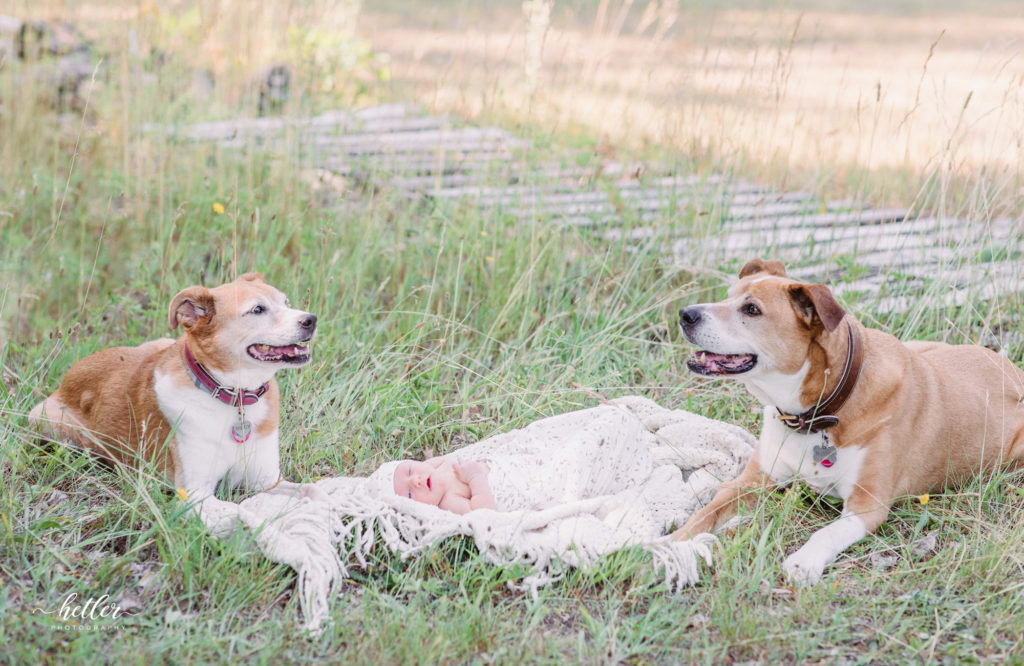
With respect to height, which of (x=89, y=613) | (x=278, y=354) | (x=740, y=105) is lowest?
(x=89, y=613)

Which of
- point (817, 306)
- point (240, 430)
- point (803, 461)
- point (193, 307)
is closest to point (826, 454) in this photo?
point (803, 461)

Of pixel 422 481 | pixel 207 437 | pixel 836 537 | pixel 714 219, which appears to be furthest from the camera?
pixel 714 219

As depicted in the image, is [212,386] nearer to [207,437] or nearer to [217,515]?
[207,437]

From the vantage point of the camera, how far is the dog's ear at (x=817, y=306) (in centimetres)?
331

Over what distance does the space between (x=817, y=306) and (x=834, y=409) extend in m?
0.47

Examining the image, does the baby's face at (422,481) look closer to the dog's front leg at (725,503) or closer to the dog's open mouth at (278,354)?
the dog's open mouth at (278,354)

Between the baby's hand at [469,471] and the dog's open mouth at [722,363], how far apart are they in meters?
0.93

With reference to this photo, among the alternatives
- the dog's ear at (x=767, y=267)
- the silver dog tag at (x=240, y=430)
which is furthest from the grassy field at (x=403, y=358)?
the dog's ear at (x=767, y=267)

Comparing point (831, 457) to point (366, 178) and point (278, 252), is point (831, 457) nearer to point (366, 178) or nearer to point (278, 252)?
point (278, 252)

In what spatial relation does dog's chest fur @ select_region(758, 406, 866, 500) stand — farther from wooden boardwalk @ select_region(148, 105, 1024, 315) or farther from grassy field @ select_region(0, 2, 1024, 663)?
wooden boardwalk @ select_region(148, 105, 1024, 315)

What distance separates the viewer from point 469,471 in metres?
3.79

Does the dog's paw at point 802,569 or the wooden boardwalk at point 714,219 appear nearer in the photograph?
the dog's paw at point 802,569

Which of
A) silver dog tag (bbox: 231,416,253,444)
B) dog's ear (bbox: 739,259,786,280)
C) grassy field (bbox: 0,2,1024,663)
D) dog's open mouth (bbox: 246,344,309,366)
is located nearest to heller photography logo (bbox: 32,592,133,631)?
grassy field (bbox: 0,2,1024,663)

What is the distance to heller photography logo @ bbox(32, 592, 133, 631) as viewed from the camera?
2854mm
